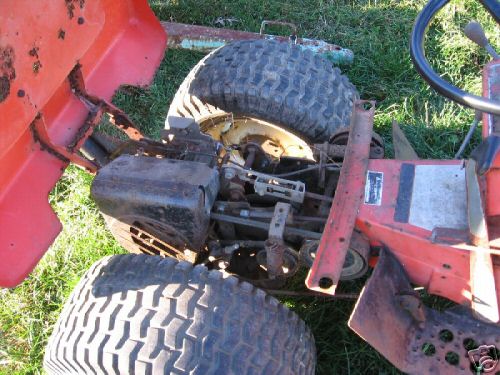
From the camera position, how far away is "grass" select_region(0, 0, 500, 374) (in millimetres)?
2768

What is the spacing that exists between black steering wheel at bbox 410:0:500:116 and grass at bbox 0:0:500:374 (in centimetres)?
134

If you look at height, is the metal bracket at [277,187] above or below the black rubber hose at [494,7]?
below

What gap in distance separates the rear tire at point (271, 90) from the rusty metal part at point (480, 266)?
0.97 m

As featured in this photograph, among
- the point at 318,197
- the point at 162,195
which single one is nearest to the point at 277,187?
the point at 318,197

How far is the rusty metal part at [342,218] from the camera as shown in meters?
1.95

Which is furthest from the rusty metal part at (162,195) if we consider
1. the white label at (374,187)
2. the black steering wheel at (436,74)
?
the black steering wheel at (436,74)

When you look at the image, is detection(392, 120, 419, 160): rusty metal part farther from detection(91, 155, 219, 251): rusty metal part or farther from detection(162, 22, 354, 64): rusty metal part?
detection(162, 22, 354, 64): rusty metal part

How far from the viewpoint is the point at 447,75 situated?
Result: 378 cm

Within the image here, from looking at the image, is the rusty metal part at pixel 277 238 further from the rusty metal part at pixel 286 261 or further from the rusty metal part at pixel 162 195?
the rusty metal part at pixel 162 195

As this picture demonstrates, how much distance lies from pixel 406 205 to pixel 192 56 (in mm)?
2403

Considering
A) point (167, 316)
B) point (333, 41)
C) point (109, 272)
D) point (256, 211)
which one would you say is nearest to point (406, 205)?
point (256, 211)

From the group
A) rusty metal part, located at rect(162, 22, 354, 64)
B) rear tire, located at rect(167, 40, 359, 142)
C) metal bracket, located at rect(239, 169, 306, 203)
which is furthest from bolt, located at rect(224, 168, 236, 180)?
rusty metal part, located at rect(162, 22, 354, 64)

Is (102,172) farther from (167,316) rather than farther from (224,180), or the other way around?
(167,316)

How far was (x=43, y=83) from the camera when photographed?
1935 mm
